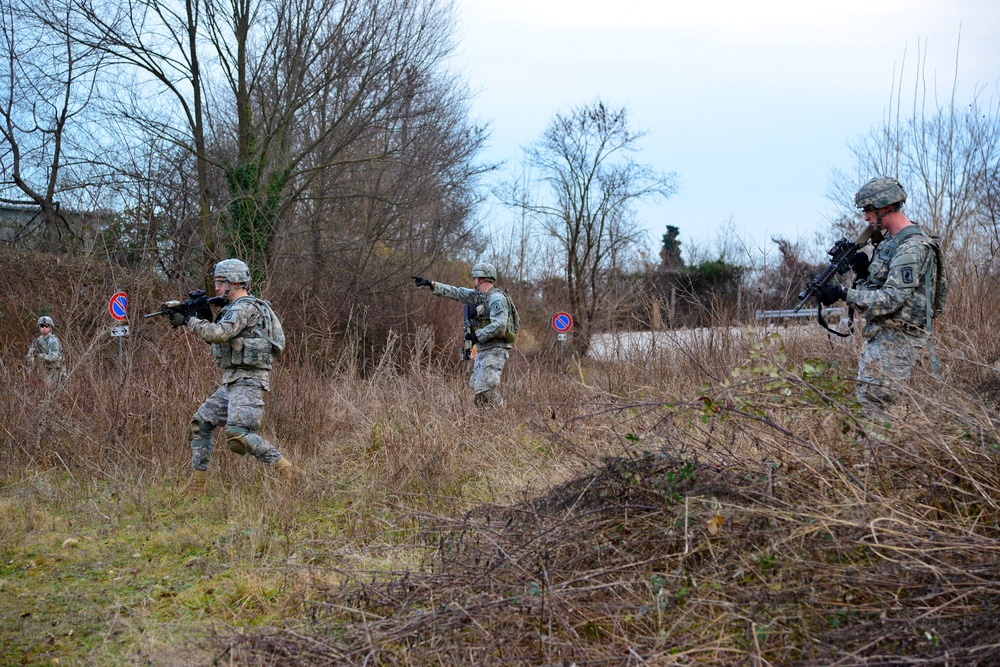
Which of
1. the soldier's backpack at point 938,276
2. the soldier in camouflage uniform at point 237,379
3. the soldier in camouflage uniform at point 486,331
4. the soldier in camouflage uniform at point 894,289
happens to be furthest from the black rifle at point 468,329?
the soldier's backpack at point 938,276

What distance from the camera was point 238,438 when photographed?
593cm

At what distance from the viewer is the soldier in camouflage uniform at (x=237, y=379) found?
595cm

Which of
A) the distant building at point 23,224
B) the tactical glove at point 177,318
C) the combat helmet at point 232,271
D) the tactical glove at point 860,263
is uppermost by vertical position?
the distant building at point 23,224

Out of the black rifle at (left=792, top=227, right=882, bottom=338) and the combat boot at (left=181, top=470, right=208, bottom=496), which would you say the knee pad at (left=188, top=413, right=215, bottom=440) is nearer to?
the combat boot at (left=181, top=470, right=208, bottom=496)

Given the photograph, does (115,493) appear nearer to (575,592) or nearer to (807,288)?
(575,592)

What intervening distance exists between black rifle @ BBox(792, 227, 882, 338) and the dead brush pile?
1.08 m

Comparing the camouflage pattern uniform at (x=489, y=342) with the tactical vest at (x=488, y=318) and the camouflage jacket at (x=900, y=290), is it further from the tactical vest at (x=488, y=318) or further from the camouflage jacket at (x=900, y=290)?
the camouflage jacket at (x=900, y=290)

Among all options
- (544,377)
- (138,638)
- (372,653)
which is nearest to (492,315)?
(544,377)

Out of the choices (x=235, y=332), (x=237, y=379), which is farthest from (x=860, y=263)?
(x=237, y=379)

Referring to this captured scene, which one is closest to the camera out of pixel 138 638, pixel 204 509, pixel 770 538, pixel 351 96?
pixel 770 538

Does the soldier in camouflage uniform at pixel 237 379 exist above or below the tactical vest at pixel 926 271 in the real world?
below

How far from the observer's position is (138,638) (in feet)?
11.6

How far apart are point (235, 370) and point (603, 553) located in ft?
12.1

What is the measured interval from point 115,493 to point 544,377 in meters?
4.06
